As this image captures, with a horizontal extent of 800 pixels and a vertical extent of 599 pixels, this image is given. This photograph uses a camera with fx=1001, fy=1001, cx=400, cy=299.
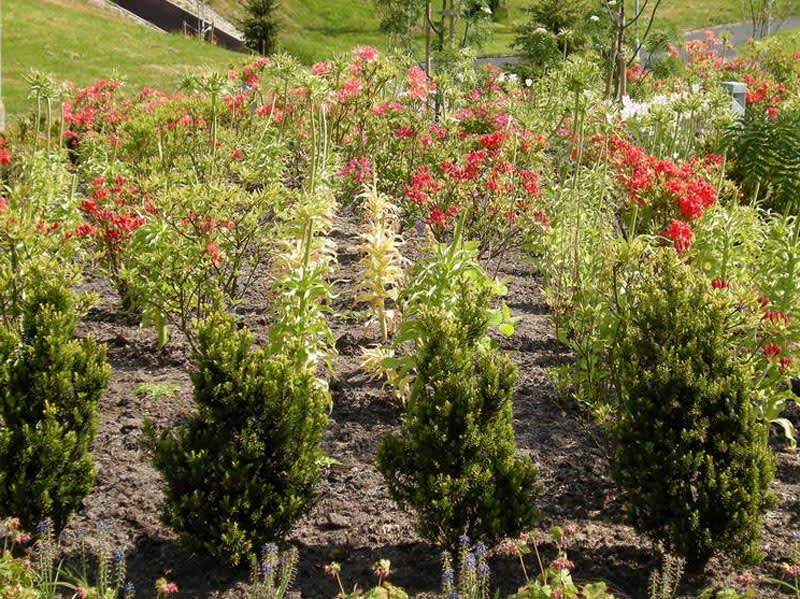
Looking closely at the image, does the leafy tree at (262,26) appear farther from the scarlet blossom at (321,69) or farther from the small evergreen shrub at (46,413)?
the small evergreen shrub at (46,413)

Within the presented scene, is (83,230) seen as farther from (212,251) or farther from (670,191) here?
(670,191)

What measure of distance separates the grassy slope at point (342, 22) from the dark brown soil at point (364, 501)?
23.6m

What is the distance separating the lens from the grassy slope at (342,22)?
3334 cm

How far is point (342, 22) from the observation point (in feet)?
129

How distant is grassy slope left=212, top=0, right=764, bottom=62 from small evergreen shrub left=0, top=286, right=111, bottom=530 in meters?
24.7

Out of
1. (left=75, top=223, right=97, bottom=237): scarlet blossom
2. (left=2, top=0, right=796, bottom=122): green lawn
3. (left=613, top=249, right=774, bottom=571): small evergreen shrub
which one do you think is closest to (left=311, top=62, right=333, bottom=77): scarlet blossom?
(left=75, top=223, right=97, bottom=237): scarlet blossom

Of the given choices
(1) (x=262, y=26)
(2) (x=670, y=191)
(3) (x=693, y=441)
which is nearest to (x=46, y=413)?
(3) (x=693, y=441)

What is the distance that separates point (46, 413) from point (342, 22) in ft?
123

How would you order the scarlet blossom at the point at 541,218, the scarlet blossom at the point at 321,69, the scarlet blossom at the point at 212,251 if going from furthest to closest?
the scarlet blossom at the point at 321,69
the scarlet blossom at the point at 541,218
the scarlet blossom at the point at 212,251

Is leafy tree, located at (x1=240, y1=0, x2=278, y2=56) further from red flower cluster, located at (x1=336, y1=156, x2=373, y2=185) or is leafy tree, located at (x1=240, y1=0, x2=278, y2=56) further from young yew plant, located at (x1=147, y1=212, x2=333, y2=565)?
young yew plant, located at (x1=147, y1=212, x2=333, y2=565)

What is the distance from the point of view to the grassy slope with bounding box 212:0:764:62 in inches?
1313

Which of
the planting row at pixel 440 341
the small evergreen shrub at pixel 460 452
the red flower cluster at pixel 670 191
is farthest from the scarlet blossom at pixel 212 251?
the red flower cluster at pixel 670 191

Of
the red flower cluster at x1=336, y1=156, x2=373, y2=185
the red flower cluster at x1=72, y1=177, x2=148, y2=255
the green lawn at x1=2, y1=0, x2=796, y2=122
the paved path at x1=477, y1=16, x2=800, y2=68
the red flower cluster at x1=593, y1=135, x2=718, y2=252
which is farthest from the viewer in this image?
the paved path at x1=477, y1=16, x2=800, y2=68

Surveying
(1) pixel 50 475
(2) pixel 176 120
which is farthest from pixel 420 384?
(2) pixel 176 120
